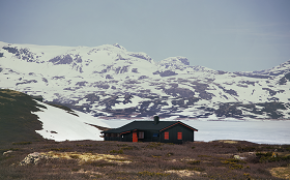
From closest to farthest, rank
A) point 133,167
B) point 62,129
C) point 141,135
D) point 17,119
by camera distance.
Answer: point 133,167
point 141,135
point 17,119
point 62,129

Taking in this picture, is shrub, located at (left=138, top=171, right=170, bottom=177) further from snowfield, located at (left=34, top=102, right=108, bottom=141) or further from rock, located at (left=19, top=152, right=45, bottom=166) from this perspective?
snowfield, located at (left=34, top=102, right=108, bottom=141)

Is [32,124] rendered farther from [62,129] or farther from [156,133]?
[156,133]

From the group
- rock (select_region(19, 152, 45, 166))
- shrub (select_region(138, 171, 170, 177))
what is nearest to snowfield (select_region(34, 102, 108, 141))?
rock (select_region(19, 152, 45, 166))

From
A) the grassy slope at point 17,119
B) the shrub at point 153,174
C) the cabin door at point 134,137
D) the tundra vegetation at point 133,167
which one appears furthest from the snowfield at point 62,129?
the shrub at point 153,174

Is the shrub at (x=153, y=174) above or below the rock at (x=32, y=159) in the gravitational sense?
below

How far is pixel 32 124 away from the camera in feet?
257

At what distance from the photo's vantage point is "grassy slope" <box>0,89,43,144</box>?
67375 mm

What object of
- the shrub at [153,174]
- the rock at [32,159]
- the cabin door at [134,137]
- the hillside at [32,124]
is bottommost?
the shrub at [153,174]

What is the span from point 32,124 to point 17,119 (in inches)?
152

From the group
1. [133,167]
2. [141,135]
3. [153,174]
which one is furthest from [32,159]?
[141,135]

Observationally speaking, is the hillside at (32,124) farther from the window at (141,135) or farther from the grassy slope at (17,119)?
the window at (141,135)

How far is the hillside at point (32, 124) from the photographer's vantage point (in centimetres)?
6919

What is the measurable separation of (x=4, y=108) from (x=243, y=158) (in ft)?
228

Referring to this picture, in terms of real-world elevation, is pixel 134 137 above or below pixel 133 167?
above
